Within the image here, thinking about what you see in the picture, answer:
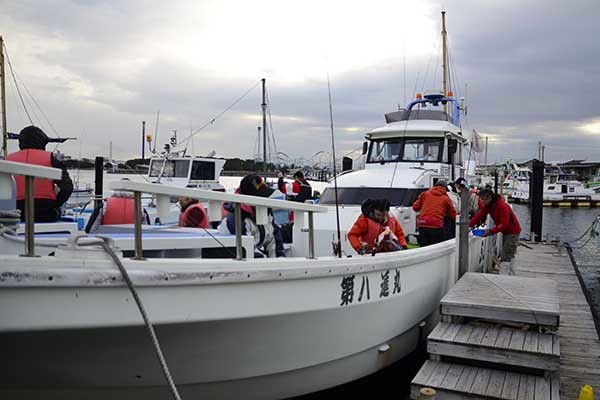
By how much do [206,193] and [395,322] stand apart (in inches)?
122

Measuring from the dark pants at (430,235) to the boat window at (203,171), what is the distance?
1151 cm

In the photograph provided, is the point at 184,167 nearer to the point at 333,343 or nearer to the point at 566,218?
the point at 333,343

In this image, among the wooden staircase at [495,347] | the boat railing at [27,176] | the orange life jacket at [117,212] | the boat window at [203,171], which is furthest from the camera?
the boat window at [203,171]

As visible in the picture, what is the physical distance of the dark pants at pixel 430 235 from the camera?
23.5 feet

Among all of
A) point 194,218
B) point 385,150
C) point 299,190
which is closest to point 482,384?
point 194,218

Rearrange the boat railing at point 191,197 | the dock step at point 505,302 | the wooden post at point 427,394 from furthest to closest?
the dock step at point 505,302 → the wooden post at point 427,394 → the boat railing at point 191,197

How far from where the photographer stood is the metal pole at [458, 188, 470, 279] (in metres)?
7.25

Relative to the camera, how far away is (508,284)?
667 centimetres

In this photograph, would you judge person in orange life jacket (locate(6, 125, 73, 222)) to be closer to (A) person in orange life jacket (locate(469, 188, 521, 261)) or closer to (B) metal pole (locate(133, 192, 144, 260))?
(B) metal pole (locate(133, 192, 144, 260))

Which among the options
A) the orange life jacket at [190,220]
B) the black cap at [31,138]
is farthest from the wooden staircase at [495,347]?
the black cap at [31,138]

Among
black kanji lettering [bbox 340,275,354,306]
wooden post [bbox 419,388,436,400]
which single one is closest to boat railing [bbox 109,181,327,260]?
black kanji lettering [bbox 340,275,354,306]

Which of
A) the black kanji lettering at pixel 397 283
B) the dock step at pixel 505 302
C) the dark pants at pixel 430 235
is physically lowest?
the dock step at pixel 505 302

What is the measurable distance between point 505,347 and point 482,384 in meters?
0.47

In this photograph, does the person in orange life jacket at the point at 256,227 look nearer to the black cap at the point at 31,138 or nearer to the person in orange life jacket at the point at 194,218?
the person in orange life jacket at the point at 194,218
